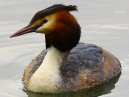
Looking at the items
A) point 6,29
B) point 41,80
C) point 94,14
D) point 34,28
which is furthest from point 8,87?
point 94,14

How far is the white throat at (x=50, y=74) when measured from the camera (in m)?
10.5

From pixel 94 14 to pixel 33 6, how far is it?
1.33m

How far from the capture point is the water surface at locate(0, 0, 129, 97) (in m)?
10.9

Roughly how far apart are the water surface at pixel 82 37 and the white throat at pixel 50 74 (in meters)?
0.13

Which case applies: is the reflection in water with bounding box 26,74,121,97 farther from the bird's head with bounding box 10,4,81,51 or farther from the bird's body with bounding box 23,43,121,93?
the bird's head with bounding box 10,4,81,51

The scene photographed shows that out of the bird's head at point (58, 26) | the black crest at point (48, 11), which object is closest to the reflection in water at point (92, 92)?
the bird's head at point (58, 26)

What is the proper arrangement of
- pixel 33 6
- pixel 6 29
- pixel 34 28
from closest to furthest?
pixel 34 28
pixel 6 29
pixel 33 6

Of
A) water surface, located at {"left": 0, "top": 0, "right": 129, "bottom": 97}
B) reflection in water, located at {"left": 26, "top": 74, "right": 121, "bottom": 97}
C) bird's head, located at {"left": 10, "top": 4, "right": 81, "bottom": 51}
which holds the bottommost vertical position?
reflection in water, located at {"left": 26, "top": 74, "right": 121, "bottom": 97}

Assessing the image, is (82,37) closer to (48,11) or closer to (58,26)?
(58,26)

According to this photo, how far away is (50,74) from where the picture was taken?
34.6 ft

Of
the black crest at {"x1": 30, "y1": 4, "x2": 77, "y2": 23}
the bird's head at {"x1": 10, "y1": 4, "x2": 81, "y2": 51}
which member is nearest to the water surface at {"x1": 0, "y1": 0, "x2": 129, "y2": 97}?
the bird's head at {"x1": 10, "y1": 4, "x2": 81, "y2": 51}

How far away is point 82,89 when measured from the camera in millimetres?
10758

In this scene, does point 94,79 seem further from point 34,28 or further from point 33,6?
point 33,6

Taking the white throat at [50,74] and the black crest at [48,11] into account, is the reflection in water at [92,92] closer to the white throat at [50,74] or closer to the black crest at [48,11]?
the white throat at [50,74]
